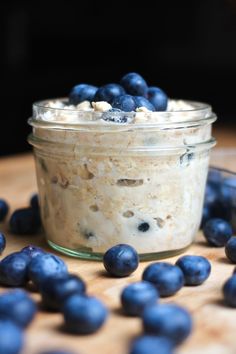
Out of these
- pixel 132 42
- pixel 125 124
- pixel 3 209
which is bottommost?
pixel 3 209

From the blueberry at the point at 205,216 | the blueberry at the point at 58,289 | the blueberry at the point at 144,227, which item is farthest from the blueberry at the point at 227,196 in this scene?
the blueberry at the point at 58,289

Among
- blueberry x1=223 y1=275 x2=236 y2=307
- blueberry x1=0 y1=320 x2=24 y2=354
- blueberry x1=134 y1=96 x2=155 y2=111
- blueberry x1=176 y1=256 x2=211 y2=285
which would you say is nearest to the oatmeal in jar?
blueberry x1=134 y1=96 x2=155 y2=111

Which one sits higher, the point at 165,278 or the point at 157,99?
the point at 157,99

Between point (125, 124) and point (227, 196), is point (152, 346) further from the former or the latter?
point (227, 196)

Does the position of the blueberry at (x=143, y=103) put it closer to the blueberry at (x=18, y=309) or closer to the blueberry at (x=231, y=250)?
the blueberry at (x=231, y=250)

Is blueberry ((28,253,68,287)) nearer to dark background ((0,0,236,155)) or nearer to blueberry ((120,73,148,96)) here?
blueberry ((120,73,148,96))

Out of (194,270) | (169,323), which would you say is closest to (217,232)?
(194,270)
